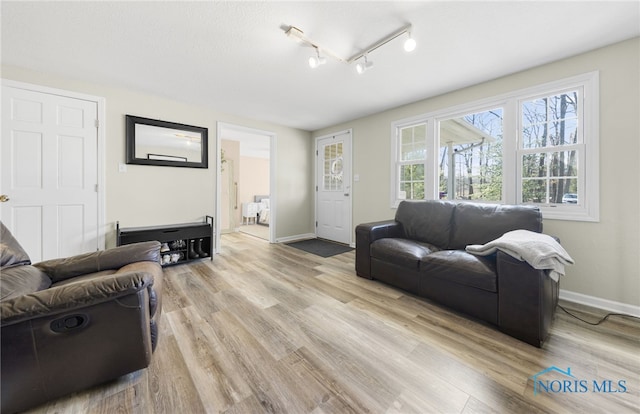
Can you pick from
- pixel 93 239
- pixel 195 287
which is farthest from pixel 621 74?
pixel 93 239

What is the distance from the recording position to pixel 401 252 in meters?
2.36

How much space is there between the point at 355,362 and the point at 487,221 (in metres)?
1.95

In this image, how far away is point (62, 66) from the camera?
2488 millimetres

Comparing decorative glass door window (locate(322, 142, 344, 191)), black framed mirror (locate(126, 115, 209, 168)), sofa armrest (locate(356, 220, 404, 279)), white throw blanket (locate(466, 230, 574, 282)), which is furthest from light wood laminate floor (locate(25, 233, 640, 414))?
decorative glass door window (locate(322, 142, 344, 191))

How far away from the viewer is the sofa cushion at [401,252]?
7.44 ft

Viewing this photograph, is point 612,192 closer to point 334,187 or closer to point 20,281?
point 334,187

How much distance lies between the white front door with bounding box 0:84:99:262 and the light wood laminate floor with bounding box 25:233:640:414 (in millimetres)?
1710

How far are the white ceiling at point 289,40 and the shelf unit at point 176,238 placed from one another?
1.84 m

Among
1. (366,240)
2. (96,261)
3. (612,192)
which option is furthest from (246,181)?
(612,192)

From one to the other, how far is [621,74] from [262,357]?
146 inches

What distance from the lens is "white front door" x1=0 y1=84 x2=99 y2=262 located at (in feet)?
8.13

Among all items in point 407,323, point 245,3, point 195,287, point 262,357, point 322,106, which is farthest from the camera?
point 322,106

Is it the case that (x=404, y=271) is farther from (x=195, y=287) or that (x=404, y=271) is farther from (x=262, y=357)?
(x=195, y=287)

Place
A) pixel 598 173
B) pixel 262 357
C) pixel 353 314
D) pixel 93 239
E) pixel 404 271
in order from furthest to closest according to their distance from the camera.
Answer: pixel 93 239
pixel 404 271
pixel 598 173
pixel 353 314
pixel 262 357
